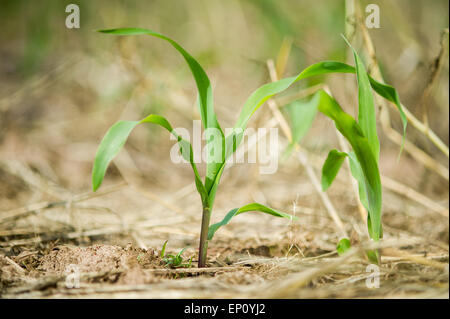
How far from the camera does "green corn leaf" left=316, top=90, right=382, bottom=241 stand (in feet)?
2.45

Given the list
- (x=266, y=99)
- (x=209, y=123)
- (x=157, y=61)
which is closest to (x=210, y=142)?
(x=209, y=123)

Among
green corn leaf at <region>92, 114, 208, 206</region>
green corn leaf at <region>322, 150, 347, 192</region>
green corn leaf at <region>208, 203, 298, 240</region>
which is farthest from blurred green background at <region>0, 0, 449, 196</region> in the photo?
green corn leaf at <region>92, 114, 208, 206</region>

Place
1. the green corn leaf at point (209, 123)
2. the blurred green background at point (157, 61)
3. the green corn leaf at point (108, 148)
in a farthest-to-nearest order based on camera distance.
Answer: the blurred green background at point (157, 61) < the green corn leaf at point (209, 123) < the green corn leaf at point (108, 148)

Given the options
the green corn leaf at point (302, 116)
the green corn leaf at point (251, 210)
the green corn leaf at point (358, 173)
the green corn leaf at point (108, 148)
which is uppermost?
the green corn leaf at point (302, 116)

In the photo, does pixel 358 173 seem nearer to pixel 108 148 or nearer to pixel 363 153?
pixel 363 153

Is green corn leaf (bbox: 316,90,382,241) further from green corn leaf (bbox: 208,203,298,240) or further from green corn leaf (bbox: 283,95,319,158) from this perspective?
green corn leaf (bbox: 208,203,298,240)

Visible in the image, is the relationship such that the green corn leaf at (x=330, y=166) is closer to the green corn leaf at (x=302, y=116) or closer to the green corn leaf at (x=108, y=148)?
the green corn leaf at (x=302, y=116)

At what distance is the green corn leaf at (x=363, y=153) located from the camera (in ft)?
2.45

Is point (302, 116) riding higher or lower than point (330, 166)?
higher

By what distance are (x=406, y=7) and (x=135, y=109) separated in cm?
219

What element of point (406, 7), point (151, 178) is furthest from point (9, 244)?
point (406, 7)

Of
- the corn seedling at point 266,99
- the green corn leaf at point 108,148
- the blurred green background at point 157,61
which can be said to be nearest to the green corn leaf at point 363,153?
the corn seedling at point 266,99

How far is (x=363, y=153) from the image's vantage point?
758mm

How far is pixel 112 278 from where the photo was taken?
2.28ft
